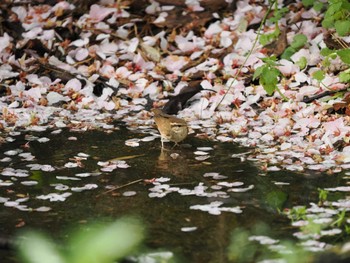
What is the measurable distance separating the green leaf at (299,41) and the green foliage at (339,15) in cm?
62

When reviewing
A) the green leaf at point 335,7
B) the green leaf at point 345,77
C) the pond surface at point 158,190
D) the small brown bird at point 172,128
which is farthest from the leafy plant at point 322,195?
the green leaf at point 335,7

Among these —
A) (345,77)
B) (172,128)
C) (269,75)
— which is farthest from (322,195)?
(345,77)

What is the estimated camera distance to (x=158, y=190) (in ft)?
13.0

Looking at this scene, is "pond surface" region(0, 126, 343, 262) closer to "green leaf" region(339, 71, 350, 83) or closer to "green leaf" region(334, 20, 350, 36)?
"green leaf" region(339, 71, 350, 83)

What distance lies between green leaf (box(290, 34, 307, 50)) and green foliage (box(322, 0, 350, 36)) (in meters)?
0.62

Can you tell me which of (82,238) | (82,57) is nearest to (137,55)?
(82,57)

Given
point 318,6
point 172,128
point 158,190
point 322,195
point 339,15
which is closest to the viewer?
point 322,195

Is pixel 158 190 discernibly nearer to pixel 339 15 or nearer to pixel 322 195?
pixel 322 195

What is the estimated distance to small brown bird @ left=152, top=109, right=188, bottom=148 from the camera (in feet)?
15.7

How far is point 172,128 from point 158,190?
2.95 feet

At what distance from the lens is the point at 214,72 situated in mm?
6438

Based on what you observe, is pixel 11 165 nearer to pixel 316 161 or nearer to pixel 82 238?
pixel 316 161

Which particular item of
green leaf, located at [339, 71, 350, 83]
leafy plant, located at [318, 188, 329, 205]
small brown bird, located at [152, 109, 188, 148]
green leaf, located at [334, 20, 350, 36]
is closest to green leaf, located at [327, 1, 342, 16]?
green leaf, located at [334, 20, 350, 36]

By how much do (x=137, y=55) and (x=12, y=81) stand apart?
121 centimetres
